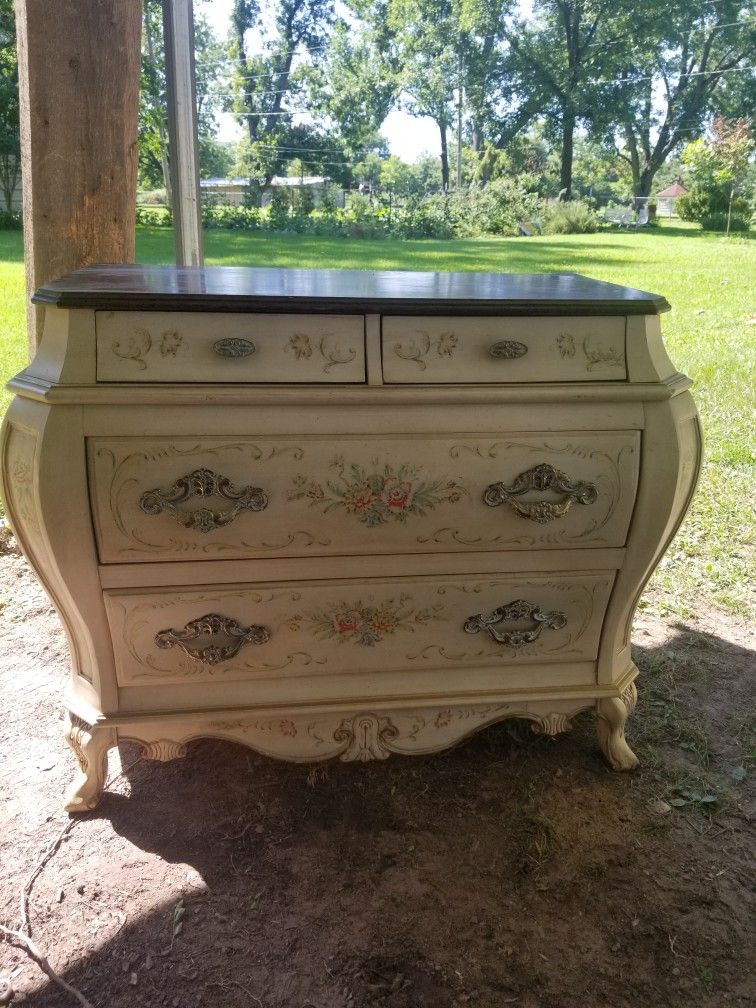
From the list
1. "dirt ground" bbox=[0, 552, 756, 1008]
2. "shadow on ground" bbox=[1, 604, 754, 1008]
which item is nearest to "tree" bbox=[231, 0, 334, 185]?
"dirt ground" bbox=[0, 552, 756, 1008]

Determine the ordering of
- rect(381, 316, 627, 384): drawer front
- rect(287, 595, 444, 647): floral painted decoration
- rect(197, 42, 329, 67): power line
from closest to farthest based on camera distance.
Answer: rect(381, 316, 627, 384): drawer front, rect(287, 595, 444, 647): floral painted decoration, rect(197, 42, 329, 67): power line

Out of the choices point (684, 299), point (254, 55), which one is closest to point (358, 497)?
point (254, 55)

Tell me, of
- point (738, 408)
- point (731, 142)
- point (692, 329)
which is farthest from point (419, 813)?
point (731, 142)

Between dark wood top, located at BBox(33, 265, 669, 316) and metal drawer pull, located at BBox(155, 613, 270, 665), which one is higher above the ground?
dark wood top, located at BBox(33, 265, 669, 316)

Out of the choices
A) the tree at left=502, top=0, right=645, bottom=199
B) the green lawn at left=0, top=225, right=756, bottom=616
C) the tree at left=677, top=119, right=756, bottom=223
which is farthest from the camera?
the tree at left=677, top=119, right=756, bottom=223

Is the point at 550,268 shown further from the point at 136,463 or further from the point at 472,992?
the point at 472,992

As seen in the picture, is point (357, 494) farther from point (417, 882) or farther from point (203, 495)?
point (417, 882)

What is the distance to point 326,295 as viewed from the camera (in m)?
1.36

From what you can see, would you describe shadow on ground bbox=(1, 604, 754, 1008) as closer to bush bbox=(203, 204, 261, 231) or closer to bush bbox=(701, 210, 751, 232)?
bush bbox=(203, 204, 261, 231)

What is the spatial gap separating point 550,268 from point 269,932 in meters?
4.40

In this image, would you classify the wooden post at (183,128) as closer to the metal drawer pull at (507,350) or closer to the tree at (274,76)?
the tree at (274,76)

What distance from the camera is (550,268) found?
15.8 feet

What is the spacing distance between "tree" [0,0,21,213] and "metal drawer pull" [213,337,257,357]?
344cm

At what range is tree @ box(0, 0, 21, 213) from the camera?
13.5 ft
